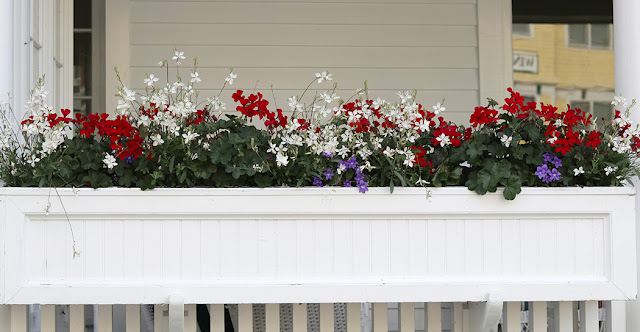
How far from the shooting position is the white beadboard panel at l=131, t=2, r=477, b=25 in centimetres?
404

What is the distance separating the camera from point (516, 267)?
7.04ft

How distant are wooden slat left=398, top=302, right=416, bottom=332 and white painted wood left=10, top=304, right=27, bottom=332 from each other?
1.13 meters

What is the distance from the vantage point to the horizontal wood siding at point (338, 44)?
4.04 m

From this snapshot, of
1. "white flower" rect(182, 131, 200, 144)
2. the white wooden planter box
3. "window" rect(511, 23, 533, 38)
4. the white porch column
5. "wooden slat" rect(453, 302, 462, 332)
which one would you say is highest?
"window" rect(511, 23, 533, 38)

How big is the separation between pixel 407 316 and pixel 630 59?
3.51 ft

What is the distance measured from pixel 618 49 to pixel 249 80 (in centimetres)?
213

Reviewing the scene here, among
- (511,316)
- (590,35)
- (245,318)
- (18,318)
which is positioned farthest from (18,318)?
(590,35)

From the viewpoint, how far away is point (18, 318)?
86.4 inches

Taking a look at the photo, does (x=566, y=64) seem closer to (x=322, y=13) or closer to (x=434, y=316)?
(x=322, y=13)

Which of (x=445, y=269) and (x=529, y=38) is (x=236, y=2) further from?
(x=529, y=38)

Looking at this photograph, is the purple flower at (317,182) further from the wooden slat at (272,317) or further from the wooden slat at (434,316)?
the wooden slat at (434,316)

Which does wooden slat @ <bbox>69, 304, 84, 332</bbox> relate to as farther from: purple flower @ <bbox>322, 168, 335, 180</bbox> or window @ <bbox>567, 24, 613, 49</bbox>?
window @ <bbox>567, 24, 613, 49</bbox>

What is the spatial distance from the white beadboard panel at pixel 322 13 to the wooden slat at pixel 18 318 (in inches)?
86.4

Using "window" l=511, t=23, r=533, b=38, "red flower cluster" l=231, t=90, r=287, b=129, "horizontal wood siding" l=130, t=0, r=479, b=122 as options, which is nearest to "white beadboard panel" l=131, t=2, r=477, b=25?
"horizontal wood siding" l=130, t=0, r=479, b=122
